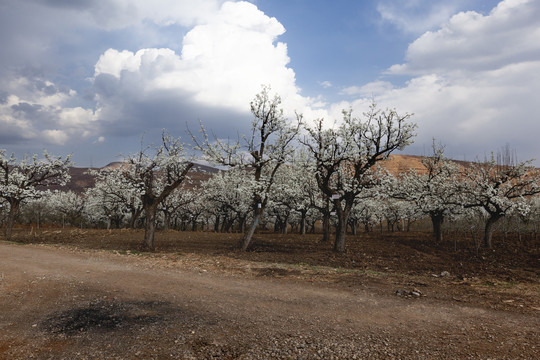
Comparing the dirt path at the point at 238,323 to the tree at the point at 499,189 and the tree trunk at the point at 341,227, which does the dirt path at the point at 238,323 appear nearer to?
the tree trunk at the point at 341,227

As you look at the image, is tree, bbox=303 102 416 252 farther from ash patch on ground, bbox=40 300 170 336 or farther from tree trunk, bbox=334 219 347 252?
ash patch on ground, bbox=40 300 170 336

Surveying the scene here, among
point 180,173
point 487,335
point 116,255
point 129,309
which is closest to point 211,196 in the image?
point 180,173

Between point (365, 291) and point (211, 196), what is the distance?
40260 millimetres

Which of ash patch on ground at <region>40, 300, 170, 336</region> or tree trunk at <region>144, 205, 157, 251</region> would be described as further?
tree trunk at <region>144, 205, 157, 251</region>

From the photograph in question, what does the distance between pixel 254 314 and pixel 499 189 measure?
2764cm

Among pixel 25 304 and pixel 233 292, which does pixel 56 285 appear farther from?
pixel 233 292

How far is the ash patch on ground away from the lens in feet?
24.9

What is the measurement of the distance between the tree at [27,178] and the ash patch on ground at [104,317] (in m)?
28.9

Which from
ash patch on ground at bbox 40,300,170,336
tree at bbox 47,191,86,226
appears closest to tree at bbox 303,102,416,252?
ash patch on ground at bbox 40,300,170,336

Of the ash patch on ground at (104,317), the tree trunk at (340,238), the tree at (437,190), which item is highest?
the tree at (437,190)

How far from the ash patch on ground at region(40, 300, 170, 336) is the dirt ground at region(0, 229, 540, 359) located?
0.09ft

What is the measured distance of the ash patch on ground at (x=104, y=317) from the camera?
7602 mm

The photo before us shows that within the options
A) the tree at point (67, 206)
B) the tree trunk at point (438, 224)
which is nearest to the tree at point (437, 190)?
the tree trunk at point (438, 224)

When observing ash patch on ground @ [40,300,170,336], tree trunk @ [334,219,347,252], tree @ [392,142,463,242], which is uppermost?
tree @ [392,142,463,242]
